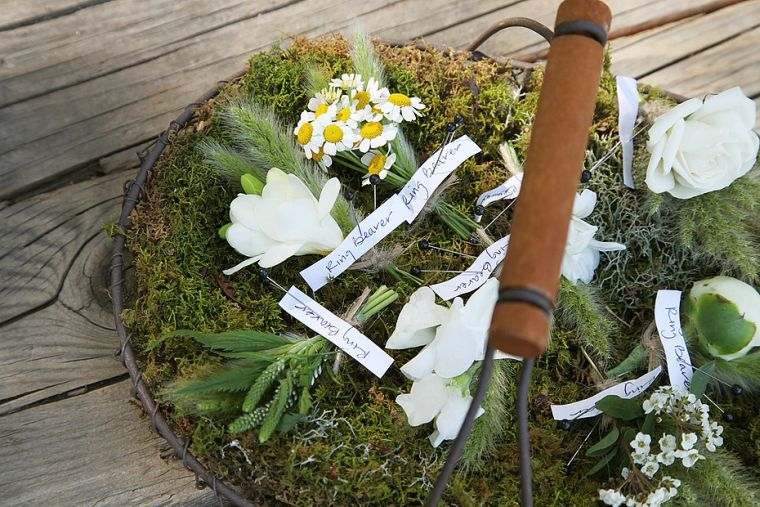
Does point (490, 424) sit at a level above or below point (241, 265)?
below

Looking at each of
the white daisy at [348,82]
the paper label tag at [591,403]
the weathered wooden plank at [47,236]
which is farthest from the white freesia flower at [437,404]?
the weathered wooden plank at [47,236]

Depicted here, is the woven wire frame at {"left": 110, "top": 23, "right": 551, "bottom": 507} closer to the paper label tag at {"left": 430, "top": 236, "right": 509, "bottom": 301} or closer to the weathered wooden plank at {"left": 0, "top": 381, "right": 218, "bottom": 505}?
the weathered wooden plank at {"left": 0, "top": 381, "right": 218, "bottom": 505}

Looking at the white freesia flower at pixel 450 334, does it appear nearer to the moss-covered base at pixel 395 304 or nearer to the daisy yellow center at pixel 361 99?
the moss-covered base at pixel 395 304

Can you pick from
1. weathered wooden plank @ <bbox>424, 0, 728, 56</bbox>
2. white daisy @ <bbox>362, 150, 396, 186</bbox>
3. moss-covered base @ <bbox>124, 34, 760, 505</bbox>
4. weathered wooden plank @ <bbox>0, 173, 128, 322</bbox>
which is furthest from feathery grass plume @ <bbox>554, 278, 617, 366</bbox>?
weathered wooden plank @ <bbox>0, 173, 128, 322</bbox>

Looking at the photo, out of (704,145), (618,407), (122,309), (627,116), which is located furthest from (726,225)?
(122,309)

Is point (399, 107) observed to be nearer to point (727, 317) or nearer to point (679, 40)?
point (727, 317)
